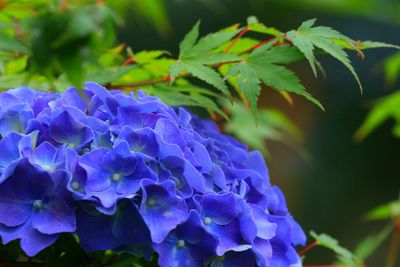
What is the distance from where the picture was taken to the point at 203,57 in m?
0.66

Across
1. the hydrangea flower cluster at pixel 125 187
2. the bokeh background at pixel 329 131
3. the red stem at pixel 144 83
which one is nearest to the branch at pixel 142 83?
the red stem at pixel 144 83

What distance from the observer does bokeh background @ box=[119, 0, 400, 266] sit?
3.30 metres

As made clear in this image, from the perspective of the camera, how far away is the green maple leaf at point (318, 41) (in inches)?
23.4

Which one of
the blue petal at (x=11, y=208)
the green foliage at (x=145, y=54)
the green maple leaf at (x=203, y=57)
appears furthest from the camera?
the green maple leaf at (x=203, y=57)

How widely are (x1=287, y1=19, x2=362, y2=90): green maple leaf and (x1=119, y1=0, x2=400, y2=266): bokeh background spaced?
8.26 feet

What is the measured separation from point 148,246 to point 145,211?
0.04 meters

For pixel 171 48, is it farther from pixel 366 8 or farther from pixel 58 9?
pixel 58 9

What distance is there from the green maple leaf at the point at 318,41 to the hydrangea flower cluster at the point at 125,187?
13 cm

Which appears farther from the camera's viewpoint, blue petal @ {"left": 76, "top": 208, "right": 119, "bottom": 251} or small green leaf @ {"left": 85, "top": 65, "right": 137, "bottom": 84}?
small green leaf @ {"left": 85, "top": 65, "right": 137, "bottom": 84}

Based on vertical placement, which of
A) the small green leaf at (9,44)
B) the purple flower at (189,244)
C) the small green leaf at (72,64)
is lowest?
the purple flower at (189,244)

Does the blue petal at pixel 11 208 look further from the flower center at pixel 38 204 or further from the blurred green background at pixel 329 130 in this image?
the blurred green background at pixel 329 130

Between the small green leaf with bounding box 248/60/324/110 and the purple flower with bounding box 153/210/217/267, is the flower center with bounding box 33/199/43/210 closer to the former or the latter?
the purple flower with bounding box 153/210/217/267

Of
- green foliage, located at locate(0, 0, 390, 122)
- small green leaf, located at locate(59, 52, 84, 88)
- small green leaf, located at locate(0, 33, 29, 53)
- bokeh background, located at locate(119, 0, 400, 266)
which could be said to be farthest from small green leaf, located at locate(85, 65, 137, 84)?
bokeh background, located at locate(119, 0, 400, 266)

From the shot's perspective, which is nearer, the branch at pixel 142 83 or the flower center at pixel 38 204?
the flower center at pixel 38 204
